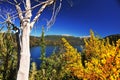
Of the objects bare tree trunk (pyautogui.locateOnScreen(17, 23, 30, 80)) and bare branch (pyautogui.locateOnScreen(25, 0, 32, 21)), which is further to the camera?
bare branch (pyautogui.locateOnScreen(25, 0, 32, 21))

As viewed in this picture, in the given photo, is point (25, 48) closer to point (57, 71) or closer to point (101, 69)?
point (101, 69)

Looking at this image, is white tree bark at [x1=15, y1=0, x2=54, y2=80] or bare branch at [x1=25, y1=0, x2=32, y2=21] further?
bare branch at [x1=25, y1=0, x2=32, y2=21]

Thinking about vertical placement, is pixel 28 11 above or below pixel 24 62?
above

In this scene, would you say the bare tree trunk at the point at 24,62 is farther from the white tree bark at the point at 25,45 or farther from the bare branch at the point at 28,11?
the bare branch at the point at 28,11

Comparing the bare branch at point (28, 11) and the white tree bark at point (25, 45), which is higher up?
the bare branch at point (28, 11)

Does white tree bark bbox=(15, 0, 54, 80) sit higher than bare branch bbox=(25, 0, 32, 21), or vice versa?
bare branch bbox=(25, 0, 32, 21)

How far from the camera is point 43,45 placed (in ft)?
95.8

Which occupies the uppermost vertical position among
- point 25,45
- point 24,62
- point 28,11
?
point 28,11

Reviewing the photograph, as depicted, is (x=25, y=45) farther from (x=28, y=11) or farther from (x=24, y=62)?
(x=28, y=11)

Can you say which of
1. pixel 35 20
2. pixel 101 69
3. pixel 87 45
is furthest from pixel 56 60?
pixel 35 20

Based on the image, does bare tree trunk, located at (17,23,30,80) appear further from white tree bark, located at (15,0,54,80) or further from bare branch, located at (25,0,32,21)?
bare branch, located at (25,0,32,21)

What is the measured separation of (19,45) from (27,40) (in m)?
0.26

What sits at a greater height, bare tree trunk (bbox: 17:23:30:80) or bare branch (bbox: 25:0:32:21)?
bare branch (bbox: 25:0:32:21)

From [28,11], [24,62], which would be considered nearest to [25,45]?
[24,62]
